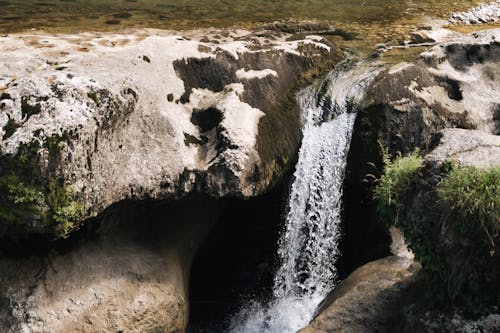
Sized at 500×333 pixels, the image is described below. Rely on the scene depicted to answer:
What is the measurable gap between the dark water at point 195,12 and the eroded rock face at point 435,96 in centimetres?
501

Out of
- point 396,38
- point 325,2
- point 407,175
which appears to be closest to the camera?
point 407,175

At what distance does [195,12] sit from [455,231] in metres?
13.5

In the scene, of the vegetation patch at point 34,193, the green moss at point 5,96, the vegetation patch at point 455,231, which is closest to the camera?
the vegetation patch at point 455,231

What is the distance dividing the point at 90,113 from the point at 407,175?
5.10 metres

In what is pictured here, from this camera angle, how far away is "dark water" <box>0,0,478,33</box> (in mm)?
14758

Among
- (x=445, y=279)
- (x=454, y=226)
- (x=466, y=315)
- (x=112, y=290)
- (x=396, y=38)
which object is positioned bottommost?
(x=112, y=290)

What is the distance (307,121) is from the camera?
10992 mm

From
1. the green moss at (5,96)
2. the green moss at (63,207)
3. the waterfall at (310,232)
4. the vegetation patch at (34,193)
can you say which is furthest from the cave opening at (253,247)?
the green moss at (5,96)

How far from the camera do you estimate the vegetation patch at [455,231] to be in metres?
6.05

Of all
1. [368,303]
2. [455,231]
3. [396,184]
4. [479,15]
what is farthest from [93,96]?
[479,15]

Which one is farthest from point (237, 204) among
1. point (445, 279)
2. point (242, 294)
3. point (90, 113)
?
point (445, 279)

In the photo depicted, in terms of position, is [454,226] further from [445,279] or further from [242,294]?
[242,294]

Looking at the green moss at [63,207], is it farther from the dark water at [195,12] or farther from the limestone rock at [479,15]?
the limestone rock at [479,15]

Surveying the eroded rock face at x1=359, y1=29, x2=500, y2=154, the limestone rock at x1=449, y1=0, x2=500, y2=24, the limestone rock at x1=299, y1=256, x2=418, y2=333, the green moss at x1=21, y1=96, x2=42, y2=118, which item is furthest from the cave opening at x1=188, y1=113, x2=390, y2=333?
the limestone rock at x1=449, y1=0, x2=500, y2=24
